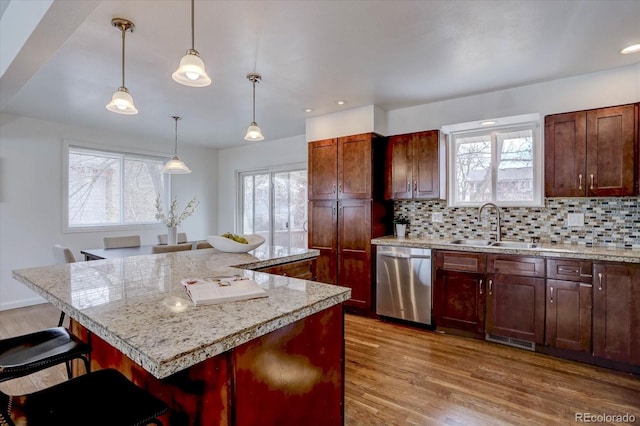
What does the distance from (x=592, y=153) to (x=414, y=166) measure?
1.55 metres

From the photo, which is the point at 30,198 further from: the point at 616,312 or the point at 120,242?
the point at 616,312

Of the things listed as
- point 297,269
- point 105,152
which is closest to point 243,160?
point 105,152

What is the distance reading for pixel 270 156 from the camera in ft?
18.7

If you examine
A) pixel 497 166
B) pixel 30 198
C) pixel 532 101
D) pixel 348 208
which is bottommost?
pixel 348 208

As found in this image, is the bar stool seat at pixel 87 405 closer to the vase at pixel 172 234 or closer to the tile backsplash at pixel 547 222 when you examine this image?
the vase at pixel 172 234

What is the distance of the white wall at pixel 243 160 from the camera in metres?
5.39

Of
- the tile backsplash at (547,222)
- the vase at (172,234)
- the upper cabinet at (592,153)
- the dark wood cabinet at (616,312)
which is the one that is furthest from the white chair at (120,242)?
the dark wood cabinet at (616,312)

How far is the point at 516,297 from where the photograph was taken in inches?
114

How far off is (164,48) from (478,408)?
328cm

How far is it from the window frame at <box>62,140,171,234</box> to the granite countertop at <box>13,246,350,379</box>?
10.8 feet

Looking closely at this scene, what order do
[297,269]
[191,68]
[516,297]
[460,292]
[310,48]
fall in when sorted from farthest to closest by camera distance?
[460,292]
[516,297]
[297,269]
[310,48]
[191,68]

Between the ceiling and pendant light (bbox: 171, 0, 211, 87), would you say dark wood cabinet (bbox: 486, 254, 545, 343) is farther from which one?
pendant light (bbox: 171, 0, 211, 87)

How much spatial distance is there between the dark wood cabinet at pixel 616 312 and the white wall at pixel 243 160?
392 cm

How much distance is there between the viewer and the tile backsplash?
2.87m
